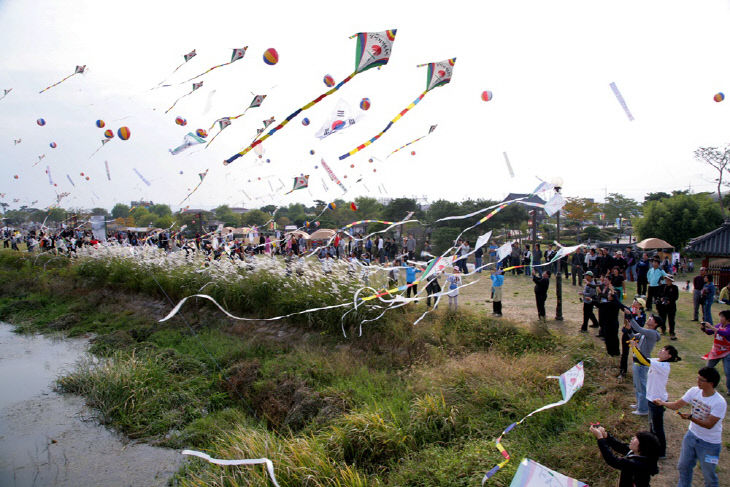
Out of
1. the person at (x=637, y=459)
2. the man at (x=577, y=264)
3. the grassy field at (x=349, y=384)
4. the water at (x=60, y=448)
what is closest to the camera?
the person at (x=637, y=459)

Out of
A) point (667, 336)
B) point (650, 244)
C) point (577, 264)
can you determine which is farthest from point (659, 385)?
point (650, 244)

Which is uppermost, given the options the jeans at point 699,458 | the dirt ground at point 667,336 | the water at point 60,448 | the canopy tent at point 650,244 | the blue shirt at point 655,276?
the blue shirt at point 655,276

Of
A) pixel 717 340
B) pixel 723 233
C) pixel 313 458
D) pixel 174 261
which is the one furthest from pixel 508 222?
pixel 313 458

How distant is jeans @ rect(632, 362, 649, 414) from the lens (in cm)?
539

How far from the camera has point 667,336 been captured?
861 centimetres

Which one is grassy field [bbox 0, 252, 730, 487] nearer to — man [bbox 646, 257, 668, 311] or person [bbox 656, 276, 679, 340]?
person [bbox 656, 276, 679, 340]

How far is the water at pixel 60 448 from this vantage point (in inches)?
236

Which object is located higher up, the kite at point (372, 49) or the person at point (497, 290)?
the kite at point (372, 49)

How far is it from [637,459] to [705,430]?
92cm

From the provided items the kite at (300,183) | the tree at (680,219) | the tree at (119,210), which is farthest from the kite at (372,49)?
the tree at (119,210)

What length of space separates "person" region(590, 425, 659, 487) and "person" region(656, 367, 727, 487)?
0.67 m

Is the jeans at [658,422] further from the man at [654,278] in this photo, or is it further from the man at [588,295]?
the man at [654,278]

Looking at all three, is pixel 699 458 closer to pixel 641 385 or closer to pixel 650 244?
pixel 641 385

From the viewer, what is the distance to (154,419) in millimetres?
7344
